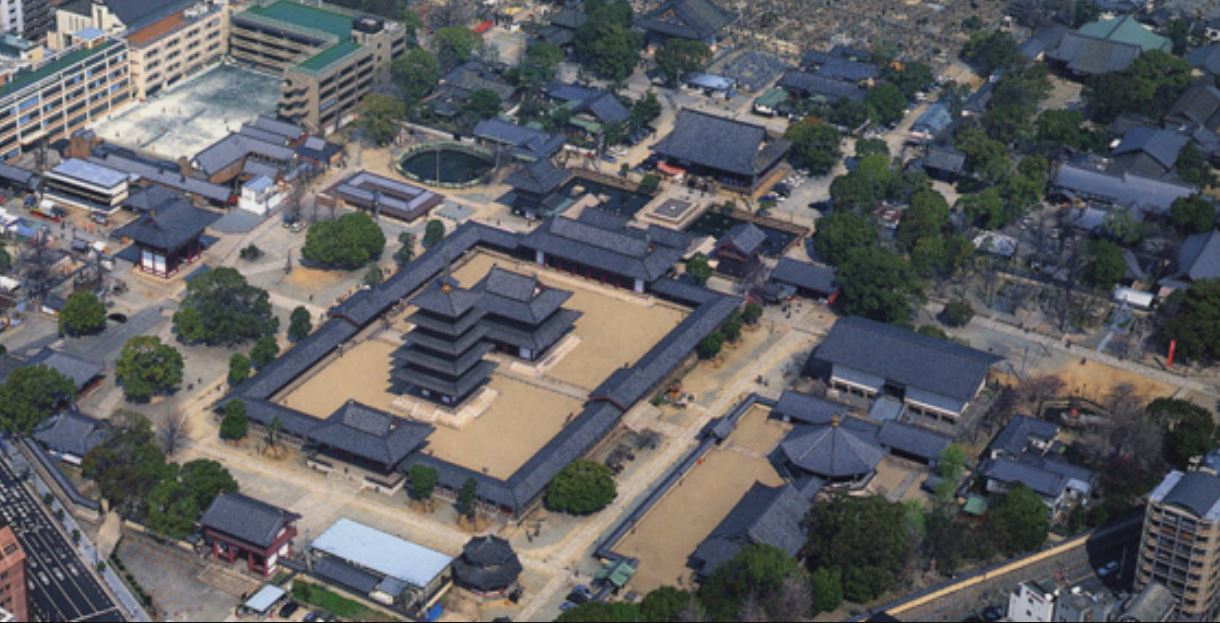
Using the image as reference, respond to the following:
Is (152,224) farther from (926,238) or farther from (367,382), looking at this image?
(926,238)

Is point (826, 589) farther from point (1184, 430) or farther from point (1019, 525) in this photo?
point (1184, 430)

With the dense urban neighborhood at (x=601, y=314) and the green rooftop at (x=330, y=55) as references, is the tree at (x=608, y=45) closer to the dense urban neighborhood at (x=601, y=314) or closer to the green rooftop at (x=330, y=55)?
the dense urban neighborhood at (x=601, y=314)

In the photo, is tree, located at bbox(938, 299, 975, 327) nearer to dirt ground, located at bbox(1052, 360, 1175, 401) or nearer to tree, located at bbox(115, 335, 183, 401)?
dirt ground, located at bbox(1052, 360, 1175, 401)

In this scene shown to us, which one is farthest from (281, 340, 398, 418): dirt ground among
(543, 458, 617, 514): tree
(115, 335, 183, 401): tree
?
(543, 458, 617, 514): tree

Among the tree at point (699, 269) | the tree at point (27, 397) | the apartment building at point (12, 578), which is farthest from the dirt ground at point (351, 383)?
the apartment building at point (12, 578)

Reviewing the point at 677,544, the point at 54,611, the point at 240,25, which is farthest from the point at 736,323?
the point at 240,25
